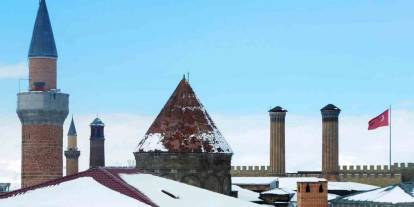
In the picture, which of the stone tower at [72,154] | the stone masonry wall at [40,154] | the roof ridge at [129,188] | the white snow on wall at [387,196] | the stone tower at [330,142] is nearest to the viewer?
the roof ridge at [129,188]

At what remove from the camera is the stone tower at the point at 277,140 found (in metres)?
85.5

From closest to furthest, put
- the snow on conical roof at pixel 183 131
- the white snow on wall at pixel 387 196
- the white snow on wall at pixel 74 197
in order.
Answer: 1. the white snow on wall at pixel 74 197
2. the snow on conical roof at pixel 183 131
3. the white snow on wall at pixel 387 196

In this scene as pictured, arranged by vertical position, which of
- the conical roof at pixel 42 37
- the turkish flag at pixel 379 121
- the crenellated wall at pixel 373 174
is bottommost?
the crenellated wall at pixel 373 174

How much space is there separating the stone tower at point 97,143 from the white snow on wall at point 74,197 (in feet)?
213

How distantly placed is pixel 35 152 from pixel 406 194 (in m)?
33.3

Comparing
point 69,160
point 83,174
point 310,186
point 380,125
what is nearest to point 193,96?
point 310,186

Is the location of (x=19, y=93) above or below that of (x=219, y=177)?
above

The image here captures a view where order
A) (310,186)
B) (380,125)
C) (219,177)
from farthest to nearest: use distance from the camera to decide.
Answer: (380,125)
(219,177)
(310,186)

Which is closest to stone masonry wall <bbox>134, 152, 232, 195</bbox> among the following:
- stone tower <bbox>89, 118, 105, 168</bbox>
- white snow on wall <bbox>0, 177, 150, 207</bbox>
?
white snow on wall <bbox>0, 177, 150, 207</bbox>

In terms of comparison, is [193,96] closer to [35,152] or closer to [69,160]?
[35,152]

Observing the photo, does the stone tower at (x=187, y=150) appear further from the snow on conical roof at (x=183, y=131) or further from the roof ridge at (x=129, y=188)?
the roof ridge at (x=129, y=188)

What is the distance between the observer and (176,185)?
129ft

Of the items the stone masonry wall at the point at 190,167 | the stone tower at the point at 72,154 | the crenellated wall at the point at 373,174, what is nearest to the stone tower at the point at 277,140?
the crenellated wall at the point at 373,174

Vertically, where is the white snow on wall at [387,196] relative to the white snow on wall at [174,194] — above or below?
below
